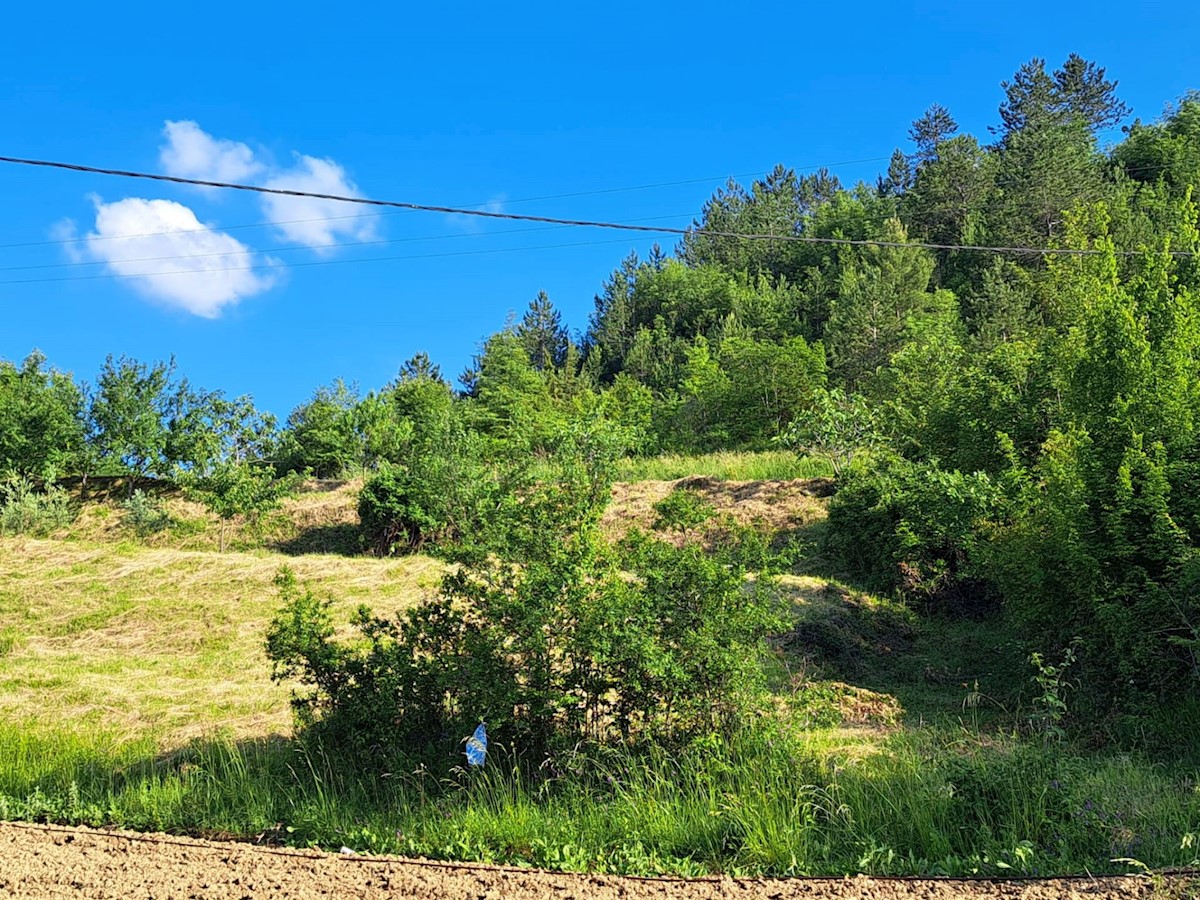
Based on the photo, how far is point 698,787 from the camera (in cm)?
489

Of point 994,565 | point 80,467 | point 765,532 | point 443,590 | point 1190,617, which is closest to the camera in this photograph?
point 443,590

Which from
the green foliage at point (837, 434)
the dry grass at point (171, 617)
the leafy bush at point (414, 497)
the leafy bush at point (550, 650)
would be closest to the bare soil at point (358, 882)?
the leafy bush at point (550, 650)

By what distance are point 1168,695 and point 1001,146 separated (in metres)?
69.4

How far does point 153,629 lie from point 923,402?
1499cm

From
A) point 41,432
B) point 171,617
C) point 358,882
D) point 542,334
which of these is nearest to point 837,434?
point 171,617

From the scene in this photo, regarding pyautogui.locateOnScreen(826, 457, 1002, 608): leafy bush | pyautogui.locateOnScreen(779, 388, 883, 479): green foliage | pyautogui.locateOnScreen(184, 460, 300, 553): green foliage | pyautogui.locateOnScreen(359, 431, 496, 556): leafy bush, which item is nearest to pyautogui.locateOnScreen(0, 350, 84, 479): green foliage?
pyautogui.locateOnScreen(184, 460, 300, 553): green foliage

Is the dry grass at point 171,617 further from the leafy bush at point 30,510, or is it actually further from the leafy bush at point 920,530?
the leafy bush at point 30,510

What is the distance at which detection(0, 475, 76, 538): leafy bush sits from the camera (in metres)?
22.1

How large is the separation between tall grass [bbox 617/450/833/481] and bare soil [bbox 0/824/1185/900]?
15.6 meters

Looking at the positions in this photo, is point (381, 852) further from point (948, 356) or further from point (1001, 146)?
point (1001, 146)

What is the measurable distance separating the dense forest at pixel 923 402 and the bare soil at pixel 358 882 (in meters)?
2.45

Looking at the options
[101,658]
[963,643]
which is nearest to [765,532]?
[963,643]

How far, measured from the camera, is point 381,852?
188 inches

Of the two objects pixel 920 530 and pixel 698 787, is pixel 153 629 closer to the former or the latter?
pixel 698 787
